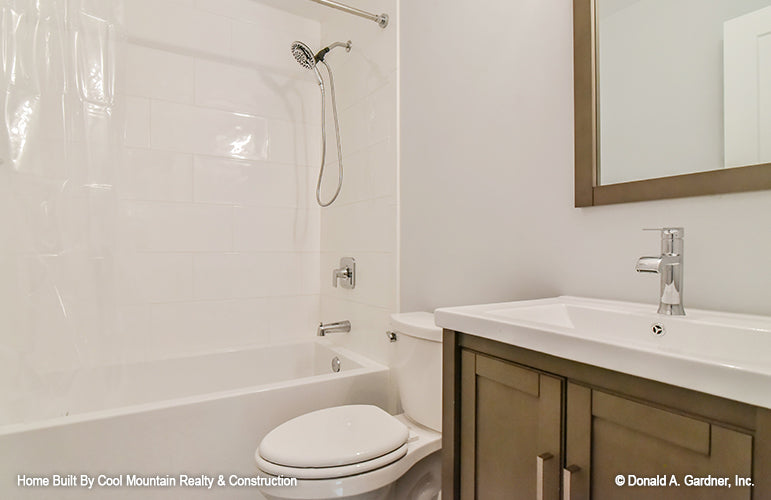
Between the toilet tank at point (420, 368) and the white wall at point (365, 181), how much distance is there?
0.28 meters

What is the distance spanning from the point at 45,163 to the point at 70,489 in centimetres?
115

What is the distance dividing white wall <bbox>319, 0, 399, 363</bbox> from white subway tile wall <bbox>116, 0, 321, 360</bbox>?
0.18m

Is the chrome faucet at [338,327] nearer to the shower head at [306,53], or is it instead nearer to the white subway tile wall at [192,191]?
the white subway tile wall at [192,191]

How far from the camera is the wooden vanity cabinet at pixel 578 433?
0.45m

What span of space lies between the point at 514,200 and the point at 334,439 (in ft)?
2.80

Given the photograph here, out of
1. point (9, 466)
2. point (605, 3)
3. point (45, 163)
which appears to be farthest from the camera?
point (45, 163)

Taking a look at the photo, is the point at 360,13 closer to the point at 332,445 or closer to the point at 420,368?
the point at 420,368

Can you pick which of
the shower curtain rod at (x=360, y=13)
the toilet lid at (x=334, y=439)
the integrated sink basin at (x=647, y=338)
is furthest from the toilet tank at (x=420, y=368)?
the shower curtain rod at (x=360, y=13)

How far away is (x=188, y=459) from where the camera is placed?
4.17ft

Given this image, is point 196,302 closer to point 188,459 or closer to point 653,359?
point 188,459

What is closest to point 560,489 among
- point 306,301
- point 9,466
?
point 9,466

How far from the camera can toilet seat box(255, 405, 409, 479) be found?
981mm

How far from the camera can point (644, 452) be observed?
1.68 feet

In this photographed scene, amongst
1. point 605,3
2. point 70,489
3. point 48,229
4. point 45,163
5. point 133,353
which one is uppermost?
point 605,3
